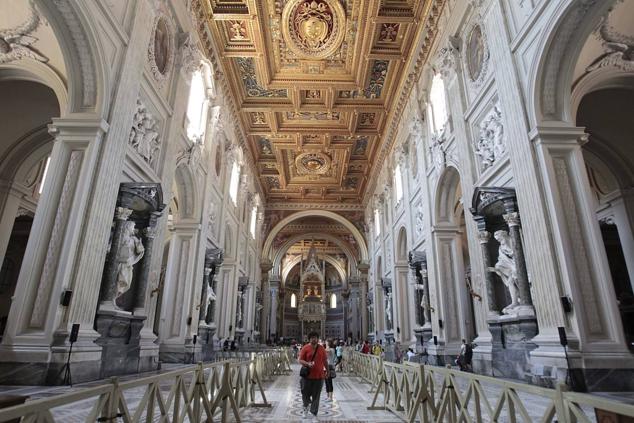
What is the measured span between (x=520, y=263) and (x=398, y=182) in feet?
35.6

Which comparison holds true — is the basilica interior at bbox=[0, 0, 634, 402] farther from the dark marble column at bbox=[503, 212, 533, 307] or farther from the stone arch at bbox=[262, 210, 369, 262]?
the stone arch at bbox=[262, 210, 369, 262]

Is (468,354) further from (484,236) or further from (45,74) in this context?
(45,74)

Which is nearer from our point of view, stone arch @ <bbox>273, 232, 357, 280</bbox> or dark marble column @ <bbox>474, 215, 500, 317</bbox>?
dark marble column @ <bbox>474, 215, 500, 317</bbox>

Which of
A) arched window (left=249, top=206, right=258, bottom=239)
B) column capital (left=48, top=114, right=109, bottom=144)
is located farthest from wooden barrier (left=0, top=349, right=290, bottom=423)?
arched window (left=249, top=206, right=258, bottom=239)

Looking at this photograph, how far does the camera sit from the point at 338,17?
12.3m

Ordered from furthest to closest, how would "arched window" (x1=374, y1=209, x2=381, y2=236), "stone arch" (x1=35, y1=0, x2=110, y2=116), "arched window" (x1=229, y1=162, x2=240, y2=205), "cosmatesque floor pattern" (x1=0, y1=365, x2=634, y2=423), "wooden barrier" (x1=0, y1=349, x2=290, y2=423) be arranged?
"arched window" (x1=374, y1=209, x2=381, y2=236), "arched window" (x1=229, y1=162, x2=240, y2=205), "stone arch" (x1=35, y1=0, x2=110, y2=116), "cosmatesque floor pattern" (x1=0, y1=365, x2=634, y2=423), "wooden barrier" (x1=0, y1=349, x2=290, y2=423)

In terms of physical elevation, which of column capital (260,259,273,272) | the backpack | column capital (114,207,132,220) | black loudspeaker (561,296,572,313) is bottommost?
the backpack

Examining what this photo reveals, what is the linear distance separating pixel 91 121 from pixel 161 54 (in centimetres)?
363

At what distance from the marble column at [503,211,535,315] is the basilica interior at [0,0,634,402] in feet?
0.12

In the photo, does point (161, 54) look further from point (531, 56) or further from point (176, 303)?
point (531, 56)

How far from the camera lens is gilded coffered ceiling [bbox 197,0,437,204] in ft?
38.6

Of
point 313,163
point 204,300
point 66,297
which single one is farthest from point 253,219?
point 66,297

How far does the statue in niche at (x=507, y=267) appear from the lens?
268 inches

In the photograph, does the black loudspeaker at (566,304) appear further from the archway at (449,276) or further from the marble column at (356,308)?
the marble column at (356,308)
